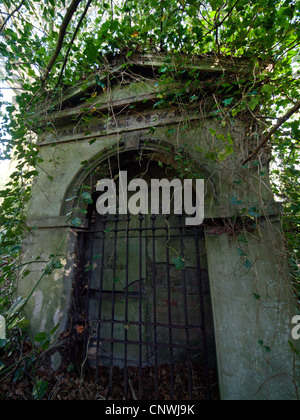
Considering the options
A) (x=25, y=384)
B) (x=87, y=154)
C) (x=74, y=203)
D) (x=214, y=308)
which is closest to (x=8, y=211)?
(x=74, y=203)

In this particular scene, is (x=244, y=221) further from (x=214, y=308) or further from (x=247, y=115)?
(x=247, y=115)

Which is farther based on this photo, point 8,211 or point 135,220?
point 135,220

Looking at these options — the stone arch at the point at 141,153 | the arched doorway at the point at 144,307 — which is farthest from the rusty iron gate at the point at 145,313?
the stone arch at the point at 141,153

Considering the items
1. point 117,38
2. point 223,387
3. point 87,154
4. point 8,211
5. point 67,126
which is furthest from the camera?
point 67,126

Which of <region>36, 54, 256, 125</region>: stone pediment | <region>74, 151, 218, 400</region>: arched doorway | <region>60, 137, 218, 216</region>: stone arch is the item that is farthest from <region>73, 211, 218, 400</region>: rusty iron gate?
<region>36, 54, 256, 125</region>: stone pediment

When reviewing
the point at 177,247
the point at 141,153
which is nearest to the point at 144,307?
the point at 177,247

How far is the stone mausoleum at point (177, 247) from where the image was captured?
1.91 meters

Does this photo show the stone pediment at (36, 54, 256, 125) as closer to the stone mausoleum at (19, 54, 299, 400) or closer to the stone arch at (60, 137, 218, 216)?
the stone mausoleum at (19, 54, 299, 400)

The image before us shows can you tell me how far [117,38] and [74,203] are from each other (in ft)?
7.82

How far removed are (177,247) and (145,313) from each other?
104cm

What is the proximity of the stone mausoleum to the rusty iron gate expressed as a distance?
2cm

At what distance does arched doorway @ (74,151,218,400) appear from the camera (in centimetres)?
239
